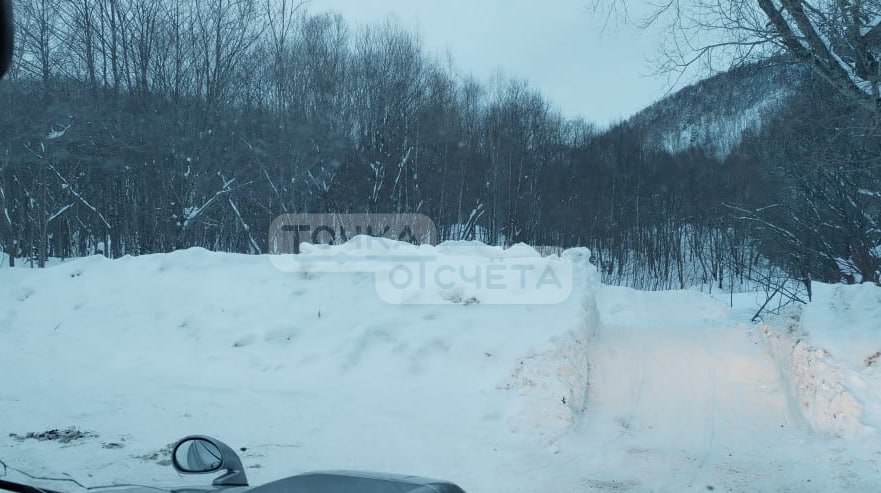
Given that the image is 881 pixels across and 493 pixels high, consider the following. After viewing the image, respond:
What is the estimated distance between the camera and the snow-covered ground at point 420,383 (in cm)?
663

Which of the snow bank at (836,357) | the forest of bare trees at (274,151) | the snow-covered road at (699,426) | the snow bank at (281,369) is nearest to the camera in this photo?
the snow-covered road at (699,426)

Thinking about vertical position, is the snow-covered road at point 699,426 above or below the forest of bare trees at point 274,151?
below

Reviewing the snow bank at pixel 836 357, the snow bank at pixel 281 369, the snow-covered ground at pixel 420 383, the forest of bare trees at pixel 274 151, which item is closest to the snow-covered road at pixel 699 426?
the snow-covered ground at pixel 420 383

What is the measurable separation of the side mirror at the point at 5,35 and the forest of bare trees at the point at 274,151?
31.3ft

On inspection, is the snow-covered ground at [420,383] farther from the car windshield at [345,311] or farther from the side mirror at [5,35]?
the side mirror at [5,35]

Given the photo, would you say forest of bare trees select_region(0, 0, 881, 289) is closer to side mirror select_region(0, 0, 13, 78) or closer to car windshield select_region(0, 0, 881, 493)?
car windshield select_region(0, 0, 881, 493)

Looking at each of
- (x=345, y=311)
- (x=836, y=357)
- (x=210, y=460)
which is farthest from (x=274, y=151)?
(x=210, y=460)

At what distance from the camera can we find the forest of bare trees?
62.6ft

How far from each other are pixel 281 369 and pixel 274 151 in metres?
17.6

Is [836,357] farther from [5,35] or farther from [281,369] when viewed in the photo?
[5,35]

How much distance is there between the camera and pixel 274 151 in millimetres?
26516

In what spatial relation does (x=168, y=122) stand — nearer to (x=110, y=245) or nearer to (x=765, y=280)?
(x=110, y=245)

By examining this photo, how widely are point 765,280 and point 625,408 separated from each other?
1037 centimetres

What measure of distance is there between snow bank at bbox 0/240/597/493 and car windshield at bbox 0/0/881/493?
0.16 ft
